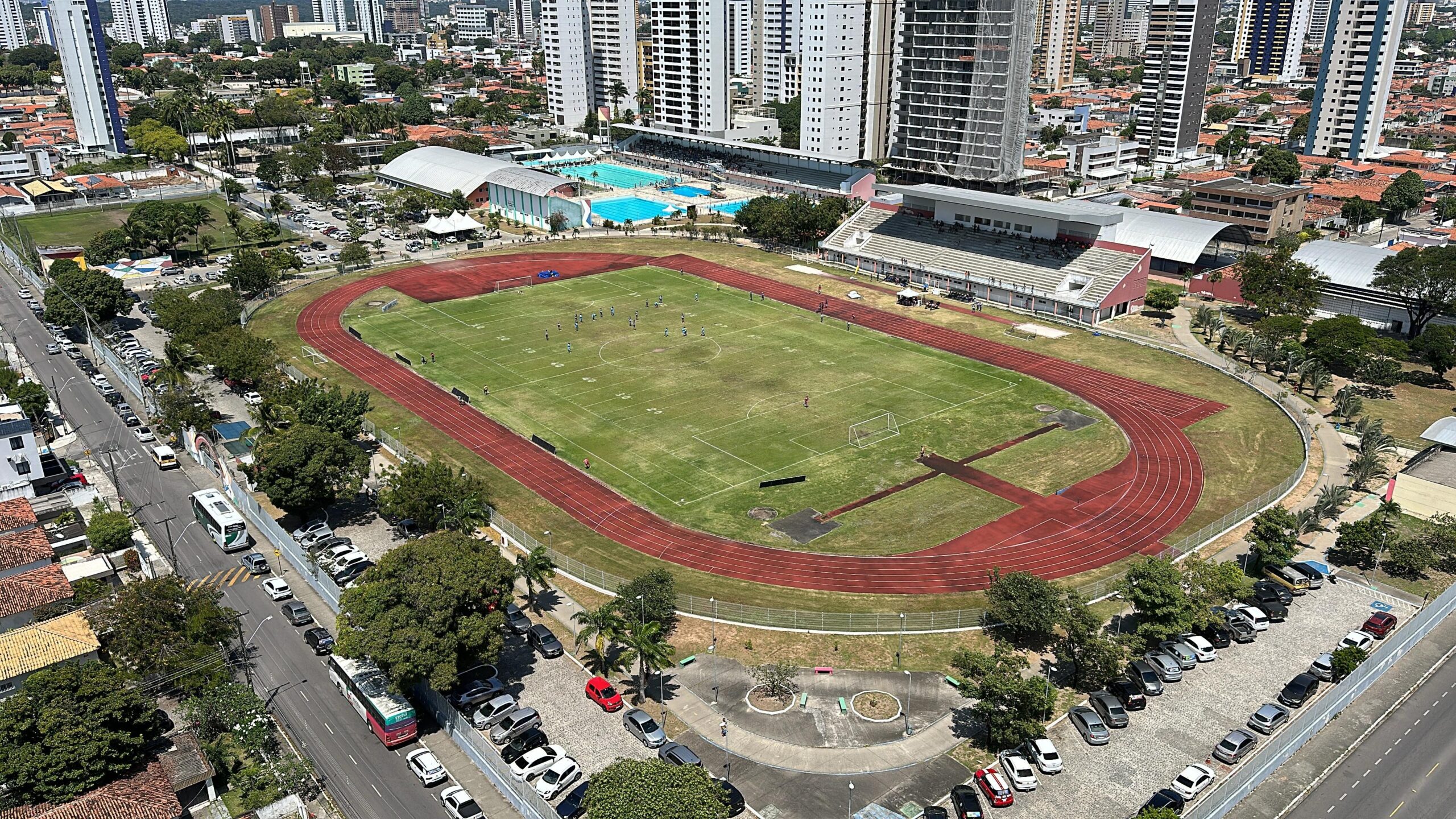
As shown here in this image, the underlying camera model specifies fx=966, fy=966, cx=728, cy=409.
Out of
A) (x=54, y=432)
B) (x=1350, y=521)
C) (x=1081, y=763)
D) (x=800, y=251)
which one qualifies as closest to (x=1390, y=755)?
(x=1081, y=763)

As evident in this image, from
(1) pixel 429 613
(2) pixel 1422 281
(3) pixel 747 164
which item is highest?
(2) pixel 1422 281

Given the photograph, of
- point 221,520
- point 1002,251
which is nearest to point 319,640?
point 221,520

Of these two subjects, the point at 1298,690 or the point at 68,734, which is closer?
the point at 68,734

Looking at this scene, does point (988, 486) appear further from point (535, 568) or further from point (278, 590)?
point (278, 590)

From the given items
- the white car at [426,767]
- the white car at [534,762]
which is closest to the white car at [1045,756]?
the white car at [534,762]

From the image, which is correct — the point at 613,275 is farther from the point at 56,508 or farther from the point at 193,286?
the point at 56,508
